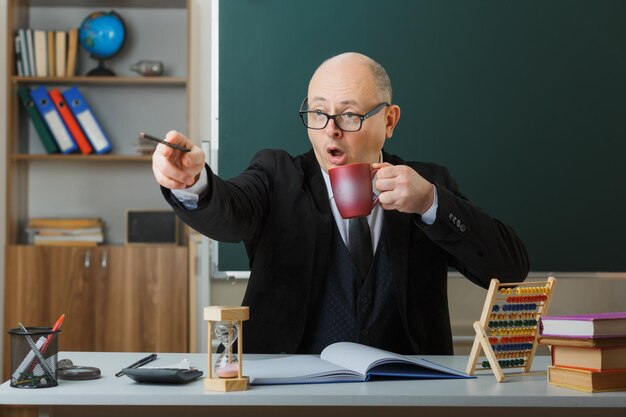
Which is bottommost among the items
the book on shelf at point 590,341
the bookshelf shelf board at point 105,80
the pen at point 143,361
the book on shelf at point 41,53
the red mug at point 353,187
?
the pen at point 143,361

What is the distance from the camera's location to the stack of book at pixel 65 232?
13.4 ft

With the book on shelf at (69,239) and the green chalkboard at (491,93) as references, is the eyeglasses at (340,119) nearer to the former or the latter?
the green chalkboard at (491,93)

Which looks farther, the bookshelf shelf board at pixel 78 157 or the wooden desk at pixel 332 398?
the bookshelf shelf board at pixel 78 157

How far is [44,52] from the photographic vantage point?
414 cm

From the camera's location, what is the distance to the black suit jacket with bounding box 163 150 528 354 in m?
1.97

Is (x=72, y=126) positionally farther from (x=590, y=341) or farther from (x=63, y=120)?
(x=590, y=341)

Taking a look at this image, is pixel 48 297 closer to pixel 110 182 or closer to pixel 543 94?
pixel 110 182

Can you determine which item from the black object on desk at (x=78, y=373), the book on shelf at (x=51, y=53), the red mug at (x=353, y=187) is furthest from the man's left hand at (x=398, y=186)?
the book on shelf at (x=51, y=53)

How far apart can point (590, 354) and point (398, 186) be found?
1.63 feet

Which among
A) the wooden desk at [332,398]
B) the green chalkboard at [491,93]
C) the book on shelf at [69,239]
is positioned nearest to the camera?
the wooden desk at [332,398]

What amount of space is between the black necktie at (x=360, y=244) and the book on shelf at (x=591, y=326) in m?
0.72

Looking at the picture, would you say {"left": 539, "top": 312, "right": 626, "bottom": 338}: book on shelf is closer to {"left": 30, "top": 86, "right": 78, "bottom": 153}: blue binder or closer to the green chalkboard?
the green chalkboard

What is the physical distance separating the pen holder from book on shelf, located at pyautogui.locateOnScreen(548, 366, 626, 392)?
2.79ft

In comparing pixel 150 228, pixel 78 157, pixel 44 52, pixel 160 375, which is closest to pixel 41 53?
pixel 44 52
